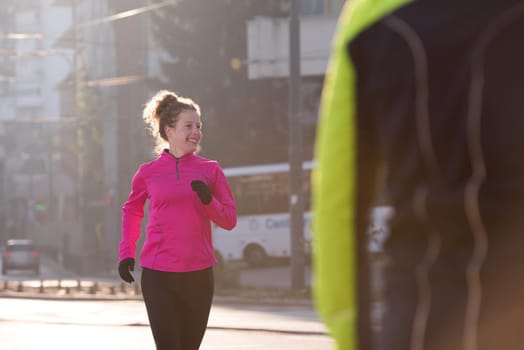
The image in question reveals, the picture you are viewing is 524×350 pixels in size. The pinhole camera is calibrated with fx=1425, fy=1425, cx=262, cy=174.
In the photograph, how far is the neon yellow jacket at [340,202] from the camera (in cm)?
205

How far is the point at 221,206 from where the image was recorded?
288 inches

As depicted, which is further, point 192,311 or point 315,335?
point 315,335

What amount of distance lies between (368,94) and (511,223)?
0.29m

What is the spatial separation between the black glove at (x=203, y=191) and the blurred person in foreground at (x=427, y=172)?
5.04 metres

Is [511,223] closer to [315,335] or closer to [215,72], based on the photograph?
[315,335]

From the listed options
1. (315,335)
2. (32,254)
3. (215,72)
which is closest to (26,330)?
(315,335)

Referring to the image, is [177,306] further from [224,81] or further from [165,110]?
[224,81]

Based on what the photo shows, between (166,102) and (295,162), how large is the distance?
1847 cm

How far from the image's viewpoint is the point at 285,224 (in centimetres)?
3969

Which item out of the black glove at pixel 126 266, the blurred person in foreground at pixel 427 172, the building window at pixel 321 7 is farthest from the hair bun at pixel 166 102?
the building window at pixel 321 7

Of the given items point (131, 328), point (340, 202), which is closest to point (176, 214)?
point (340, 202)

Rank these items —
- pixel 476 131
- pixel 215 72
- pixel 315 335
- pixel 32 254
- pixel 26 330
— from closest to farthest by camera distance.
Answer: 1. pixel 476 131
2. pixel 315 335
3. pixel 26 330
4. pixel 215 72
5. pixel 32 254

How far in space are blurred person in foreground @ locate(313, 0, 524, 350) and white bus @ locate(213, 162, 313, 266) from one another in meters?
36.8

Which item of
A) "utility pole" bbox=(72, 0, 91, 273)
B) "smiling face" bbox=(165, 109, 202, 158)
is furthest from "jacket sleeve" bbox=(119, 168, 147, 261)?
"utility pole" bbox=(72, 0, 91, 273)
